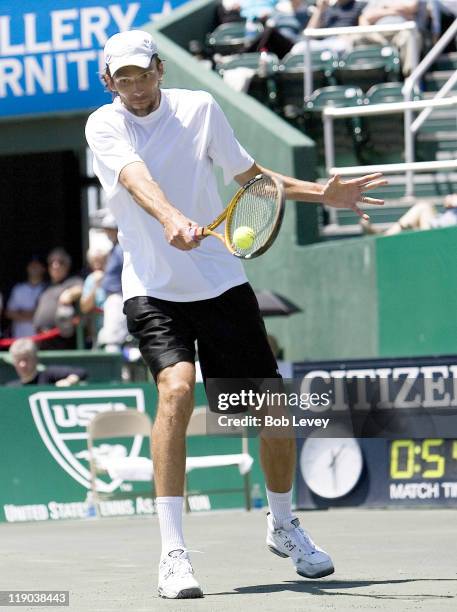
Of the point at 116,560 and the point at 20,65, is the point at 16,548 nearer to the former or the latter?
the point at 116,560

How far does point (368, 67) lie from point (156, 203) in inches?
404

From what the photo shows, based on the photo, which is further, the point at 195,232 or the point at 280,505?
the point at 280,505

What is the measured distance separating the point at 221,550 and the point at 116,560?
609mm

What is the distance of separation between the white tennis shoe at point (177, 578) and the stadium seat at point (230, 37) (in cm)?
1147

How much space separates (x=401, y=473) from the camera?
35.8 feet

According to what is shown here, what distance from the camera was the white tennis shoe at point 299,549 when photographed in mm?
5867

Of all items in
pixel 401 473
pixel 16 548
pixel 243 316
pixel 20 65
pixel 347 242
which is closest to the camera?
pixel 243 316

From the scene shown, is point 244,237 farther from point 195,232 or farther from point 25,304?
point 25,304

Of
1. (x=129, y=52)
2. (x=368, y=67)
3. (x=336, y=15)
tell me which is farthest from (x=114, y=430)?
(x=129, y=52)

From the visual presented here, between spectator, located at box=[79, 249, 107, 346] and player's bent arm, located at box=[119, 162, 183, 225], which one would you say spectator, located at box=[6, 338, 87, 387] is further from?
player's bent arm, located at box=[119, 162, 183, 225]

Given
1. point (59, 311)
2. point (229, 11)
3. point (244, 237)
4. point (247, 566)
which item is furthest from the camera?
point (229, 11)

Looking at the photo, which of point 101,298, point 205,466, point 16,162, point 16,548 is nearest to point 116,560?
point 16,548

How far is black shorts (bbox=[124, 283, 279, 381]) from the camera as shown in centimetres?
581

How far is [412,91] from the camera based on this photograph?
14570 mm
